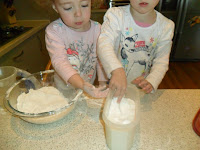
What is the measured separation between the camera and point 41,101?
63 centimetres

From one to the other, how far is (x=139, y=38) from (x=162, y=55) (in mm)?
147

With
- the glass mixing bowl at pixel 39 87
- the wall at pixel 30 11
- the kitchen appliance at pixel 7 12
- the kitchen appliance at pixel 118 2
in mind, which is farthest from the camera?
the kitchen appliance at pixel 118 2

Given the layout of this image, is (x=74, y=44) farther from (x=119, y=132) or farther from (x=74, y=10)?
(x=119, y=132)

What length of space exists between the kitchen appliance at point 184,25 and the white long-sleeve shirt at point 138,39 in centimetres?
207

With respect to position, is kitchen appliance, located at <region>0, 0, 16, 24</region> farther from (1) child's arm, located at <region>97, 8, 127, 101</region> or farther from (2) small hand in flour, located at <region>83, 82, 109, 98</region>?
(2) small hand in flour, located at <region>83, 82, 109, 98</region>

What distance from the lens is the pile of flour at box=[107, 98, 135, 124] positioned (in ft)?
1.49

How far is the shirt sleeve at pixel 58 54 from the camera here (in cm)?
69

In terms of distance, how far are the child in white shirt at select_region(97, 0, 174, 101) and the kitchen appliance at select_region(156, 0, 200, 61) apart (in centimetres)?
207

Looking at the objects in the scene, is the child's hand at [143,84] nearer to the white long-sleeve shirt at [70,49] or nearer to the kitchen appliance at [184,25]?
the white long-sleeve shirt at [70,49]

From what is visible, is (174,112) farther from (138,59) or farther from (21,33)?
(21,33)

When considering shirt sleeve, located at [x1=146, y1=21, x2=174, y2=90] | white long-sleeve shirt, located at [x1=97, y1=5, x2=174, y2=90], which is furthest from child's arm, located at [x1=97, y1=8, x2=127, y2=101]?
shirt sleeve, located at [x1=146, y1=21, x2=174, y2=90]

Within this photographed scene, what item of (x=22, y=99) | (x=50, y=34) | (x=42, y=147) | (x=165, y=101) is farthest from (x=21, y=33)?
(x=165, y=101)

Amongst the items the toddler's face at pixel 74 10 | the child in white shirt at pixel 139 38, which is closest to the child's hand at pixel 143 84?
the child in white shirt at pixel 139 38

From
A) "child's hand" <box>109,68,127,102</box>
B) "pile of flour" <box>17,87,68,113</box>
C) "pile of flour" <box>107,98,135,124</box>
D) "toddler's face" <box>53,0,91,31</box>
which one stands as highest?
"toddler's face" <box>53,0,91,31</box>
